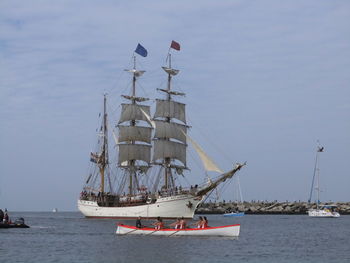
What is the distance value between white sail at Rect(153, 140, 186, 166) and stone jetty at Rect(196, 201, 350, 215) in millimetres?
63043

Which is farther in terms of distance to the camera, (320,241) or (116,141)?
(116,141)

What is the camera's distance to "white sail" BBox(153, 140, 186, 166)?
113 metres

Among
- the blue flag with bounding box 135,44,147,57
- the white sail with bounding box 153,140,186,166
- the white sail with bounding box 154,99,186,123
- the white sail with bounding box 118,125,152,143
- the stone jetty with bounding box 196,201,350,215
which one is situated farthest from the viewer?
the stone jetty with bounding box 196,201,350,215

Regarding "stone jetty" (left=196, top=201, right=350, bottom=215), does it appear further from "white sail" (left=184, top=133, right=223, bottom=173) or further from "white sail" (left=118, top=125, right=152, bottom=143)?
"white sail" (left=184, top=133, right=223, bottom=173)

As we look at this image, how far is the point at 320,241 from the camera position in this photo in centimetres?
6744

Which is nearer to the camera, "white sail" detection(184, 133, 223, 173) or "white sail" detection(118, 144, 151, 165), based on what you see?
"white sail" detection(184, 133, 223, 173)

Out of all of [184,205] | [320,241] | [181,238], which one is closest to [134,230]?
[181,238]

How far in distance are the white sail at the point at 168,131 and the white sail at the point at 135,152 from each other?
4.72 m

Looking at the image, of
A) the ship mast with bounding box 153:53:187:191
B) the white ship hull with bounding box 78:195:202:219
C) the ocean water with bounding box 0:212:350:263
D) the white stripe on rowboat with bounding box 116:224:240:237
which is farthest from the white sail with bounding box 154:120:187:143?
the white stripe on rowboat with bounding box 116:224:240:237

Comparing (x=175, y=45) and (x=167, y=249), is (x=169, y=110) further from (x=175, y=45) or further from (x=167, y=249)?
(x=167, y=249)

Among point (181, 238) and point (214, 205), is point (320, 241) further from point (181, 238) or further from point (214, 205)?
point (214, 205)

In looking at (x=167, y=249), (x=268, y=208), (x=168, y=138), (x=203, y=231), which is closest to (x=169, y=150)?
(x=168, y=138)

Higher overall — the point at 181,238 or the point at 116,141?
the point at 116,141

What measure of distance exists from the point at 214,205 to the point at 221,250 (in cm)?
13267
